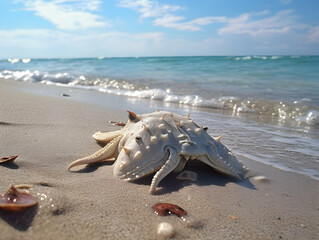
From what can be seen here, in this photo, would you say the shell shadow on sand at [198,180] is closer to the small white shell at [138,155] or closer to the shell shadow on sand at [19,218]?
the small white shell at [138,155]

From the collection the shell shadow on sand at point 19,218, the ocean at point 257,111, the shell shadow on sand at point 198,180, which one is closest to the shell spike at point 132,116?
the shell shadow on sand at point 198,180

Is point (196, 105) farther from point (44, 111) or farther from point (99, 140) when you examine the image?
point (99, 140)

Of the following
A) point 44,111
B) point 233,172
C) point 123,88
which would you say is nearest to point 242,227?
point 233,172

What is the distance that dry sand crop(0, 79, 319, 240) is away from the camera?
198cm

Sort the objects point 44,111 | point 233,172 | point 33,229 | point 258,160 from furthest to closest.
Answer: point 44,111
point 258,160
point 233,172
point 33,229

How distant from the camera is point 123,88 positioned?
13.1 meters

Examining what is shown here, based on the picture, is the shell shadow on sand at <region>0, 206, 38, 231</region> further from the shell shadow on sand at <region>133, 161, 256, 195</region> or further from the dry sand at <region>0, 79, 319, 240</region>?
the shell shadow on sand at <region>133, 161, 256, 195</region>

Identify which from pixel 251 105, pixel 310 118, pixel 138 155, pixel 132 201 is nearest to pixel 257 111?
pixel 251 105

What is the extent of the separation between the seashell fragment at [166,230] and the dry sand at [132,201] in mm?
39

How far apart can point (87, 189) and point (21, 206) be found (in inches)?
28.3

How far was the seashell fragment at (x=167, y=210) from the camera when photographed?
7.49 feet

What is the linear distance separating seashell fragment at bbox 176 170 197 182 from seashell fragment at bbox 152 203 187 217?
1.89ft

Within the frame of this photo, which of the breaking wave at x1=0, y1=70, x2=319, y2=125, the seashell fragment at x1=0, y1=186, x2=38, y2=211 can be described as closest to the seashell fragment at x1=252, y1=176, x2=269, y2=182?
the seashell fragment at x1=0, y1=186, x2=38, y2=211

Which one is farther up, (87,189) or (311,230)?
(87,189)
